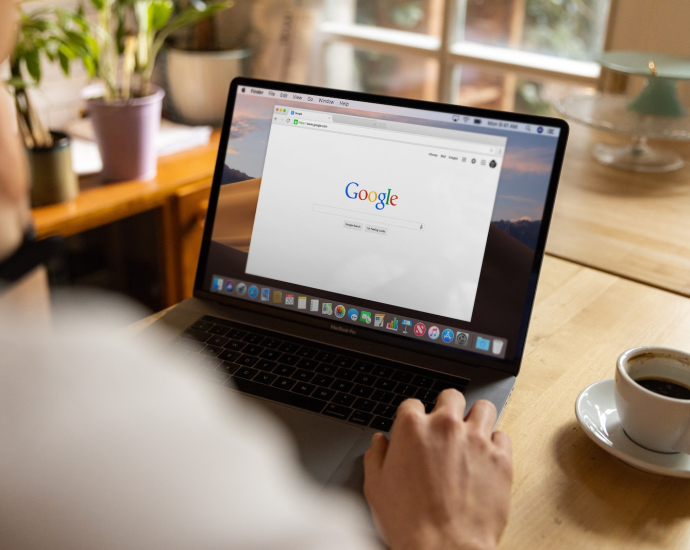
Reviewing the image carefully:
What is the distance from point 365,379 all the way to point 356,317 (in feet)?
0.30

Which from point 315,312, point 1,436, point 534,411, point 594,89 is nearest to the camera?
point 1,436

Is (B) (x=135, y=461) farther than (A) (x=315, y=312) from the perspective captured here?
No

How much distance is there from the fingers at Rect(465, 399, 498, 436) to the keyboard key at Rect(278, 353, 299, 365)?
0.77ft

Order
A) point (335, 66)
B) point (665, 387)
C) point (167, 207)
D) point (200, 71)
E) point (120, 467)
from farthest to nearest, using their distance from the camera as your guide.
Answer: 1. point (335, 66)
2. point (200, 71)
3. point (167, 207)
4. point (665, 387)
5. point (120, 467)

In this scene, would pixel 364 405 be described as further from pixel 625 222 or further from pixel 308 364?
pixel 625 222

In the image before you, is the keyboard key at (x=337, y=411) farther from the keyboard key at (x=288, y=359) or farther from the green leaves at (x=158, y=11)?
the green leaves at (x=158, y=11)

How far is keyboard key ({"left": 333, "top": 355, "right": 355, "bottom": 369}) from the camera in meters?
0.77

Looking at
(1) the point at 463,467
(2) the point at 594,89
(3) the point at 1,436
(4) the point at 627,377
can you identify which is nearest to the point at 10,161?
(3) the point at 1,436

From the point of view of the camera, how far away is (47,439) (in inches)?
16.9

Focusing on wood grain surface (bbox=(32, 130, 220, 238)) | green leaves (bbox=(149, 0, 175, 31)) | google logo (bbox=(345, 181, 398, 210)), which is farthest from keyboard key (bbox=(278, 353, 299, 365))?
green leaves (bbox=(149, 0, 175, 31))

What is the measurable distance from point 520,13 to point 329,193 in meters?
1.35

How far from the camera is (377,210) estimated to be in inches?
31.6

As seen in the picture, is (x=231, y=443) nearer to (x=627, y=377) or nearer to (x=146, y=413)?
(x=146, y=413)

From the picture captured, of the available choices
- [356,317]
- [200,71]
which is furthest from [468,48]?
[356,317]
